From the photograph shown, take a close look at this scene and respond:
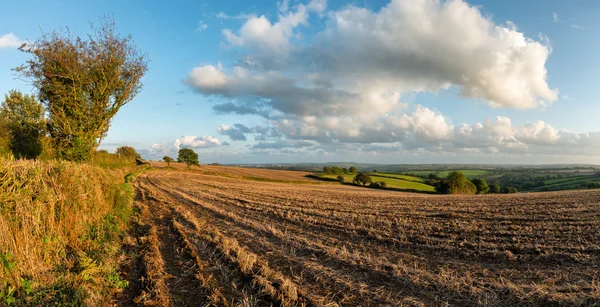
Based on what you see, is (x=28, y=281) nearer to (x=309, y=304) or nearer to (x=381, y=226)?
(x=309, y=304)

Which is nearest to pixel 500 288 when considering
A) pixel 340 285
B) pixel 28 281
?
pixel 340 285

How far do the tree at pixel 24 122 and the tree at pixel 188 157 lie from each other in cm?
4064

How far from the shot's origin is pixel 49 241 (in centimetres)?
646

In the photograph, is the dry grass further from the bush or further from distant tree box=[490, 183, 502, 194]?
distant tree box=[490, 183, 502, 194]

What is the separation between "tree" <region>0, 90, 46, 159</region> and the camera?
26.2m

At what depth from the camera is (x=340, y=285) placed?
5918 mm

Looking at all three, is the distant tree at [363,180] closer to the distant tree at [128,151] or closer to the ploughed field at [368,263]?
the ploughed field at [368,263]

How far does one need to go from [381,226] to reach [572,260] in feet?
20.5

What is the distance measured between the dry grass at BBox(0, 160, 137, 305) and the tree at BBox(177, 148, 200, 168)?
7079cm

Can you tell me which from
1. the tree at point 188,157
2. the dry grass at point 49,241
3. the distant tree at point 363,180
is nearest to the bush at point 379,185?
the distant tree at point 363,180

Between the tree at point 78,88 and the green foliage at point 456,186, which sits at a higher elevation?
the tree at point 78,88

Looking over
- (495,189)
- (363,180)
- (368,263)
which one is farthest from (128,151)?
(495,189)

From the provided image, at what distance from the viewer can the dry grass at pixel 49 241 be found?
5.22 meters

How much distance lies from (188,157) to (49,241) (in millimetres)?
74437
